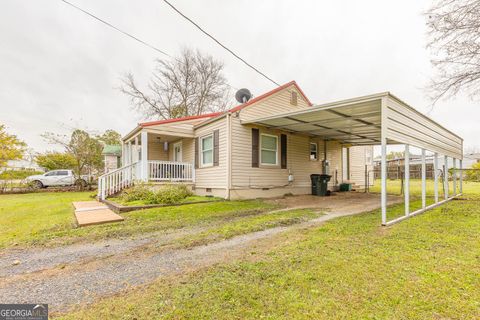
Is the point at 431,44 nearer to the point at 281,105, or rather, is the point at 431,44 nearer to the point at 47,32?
the point at 281,105

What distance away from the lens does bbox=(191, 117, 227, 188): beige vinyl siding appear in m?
9.09

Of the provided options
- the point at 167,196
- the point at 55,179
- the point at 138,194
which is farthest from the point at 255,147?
the point at 55,179

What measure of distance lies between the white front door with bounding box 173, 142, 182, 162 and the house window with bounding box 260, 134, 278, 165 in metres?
5.03

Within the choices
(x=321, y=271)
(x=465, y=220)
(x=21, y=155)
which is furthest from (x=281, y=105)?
(x=21, y=155)

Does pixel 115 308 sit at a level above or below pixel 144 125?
below

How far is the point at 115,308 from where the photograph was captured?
200cm

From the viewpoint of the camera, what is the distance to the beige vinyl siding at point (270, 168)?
9.09 m

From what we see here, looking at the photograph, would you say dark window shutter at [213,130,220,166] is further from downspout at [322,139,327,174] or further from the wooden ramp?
downspout at [322,139,327,174]

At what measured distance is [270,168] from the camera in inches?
396

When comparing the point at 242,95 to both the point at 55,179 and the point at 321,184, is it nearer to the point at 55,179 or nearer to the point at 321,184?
the point at 321,184

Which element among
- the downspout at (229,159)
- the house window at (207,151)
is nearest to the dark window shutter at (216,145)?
the house window at (207,151)

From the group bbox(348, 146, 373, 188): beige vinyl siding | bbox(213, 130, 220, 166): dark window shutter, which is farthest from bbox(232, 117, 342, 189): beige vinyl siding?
bbox(348, 146, 373, 188): beige vinyl siding

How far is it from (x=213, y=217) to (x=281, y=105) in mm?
6992

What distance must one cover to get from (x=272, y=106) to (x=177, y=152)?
5.99m
